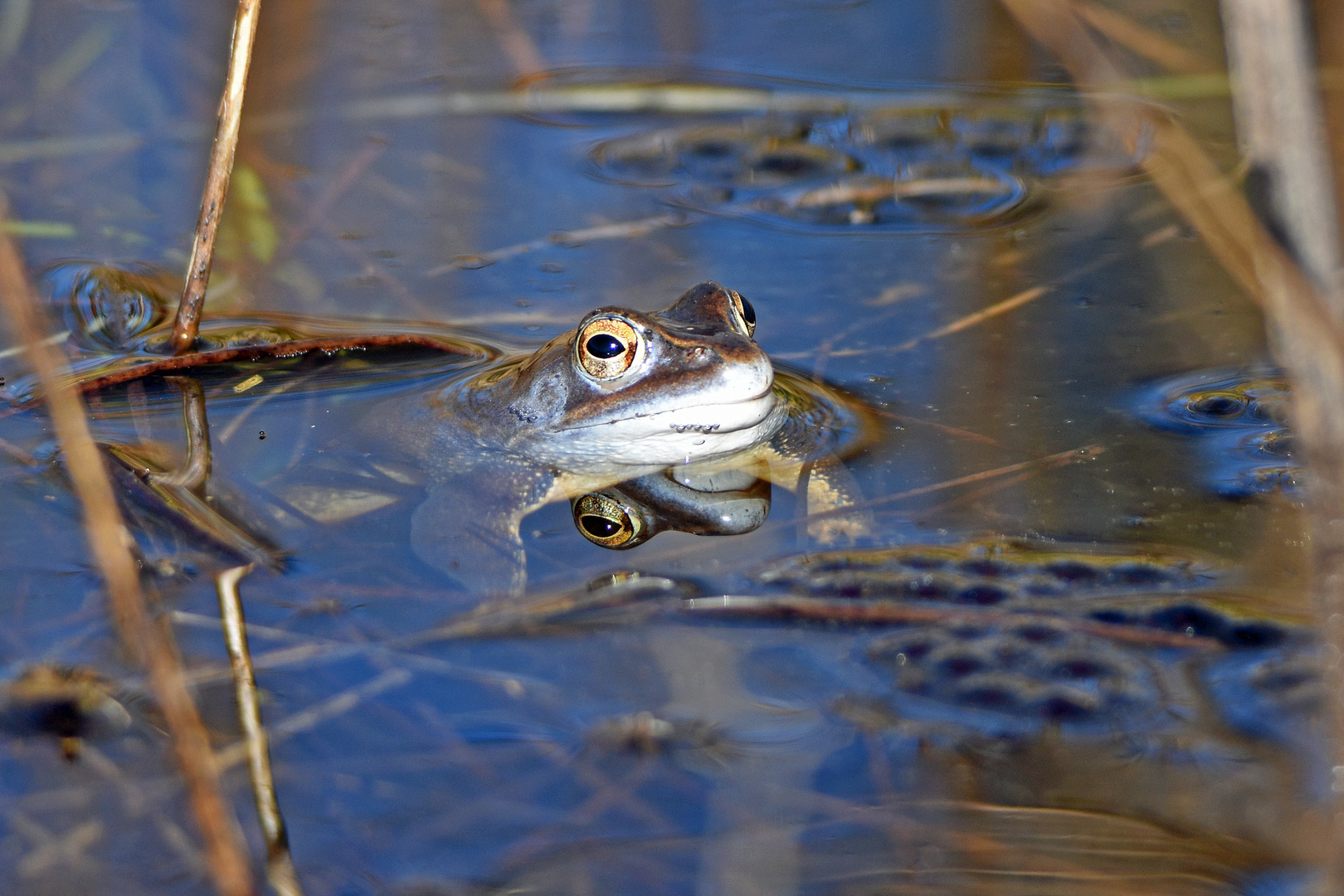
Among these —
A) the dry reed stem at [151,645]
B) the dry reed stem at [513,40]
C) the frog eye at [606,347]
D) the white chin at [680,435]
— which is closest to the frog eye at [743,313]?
the white chin at [680,435]

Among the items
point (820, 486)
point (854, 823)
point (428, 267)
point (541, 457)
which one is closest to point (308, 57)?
point (428, 267)

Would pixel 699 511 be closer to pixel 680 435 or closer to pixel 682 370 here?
pixel 680 435

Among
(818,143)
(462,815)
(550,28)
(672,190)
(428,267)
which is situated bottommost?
(462,815)

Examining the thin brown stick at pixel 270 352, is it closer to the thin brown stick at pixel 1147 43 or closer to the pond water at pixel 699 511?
the pond water at pixel 699 511

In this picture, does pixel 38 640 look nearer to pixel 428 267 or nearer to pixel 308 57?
pixel 428 267

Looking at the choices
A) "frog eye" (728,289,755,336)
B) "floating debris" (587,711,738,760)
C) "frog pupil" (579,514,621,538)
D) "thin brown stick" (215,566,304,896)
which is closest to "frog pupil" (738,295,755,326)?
"frog eye" (728,289,755,336)
